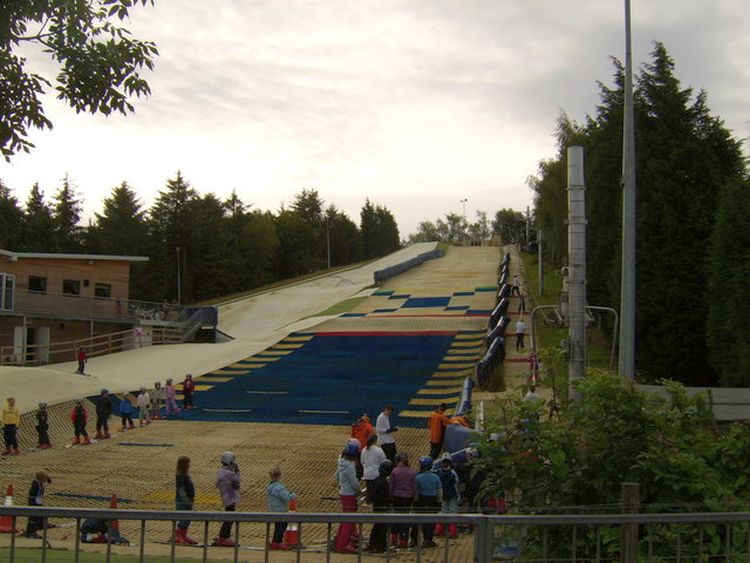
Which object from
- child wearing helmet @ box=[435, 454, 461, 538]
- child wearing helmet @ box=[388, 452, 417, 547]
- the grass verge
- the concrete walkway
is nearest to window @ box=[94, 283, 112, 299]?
the concrete walkway

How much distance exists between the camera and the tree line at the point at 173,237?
69.8m

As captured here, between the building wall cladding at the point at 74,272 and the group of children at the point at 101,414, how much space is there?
1531 centimetres

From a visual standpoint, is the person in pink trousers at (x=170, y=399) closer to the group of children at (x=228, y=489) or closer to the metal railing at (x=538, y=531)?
the group of children at (x=228, y=489)

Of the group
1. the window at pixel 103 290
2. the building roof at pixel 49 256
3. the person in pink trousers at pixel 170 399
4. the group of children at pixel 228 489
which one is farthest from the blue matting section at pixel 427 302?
the group of children at pixel 228 489

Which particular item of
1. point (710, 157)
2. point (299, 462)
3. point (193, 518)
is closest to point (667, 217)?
point (710, 157)

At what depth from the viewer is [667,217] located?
2958 cm

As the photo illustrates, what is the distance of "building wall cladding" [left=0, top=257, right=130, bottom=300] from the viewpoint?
38531 millimetres

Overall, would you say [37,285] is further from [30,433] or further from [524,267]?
[524,267]

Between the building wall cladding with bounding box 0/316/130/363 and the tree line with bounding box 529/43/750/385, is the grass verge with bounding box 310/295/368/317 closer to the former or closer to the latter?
the building wall cladding with bounding box 0/316/130/363

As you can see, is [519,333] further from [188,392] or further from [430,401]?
[188,392]

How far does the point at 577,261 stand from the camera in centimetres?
1381

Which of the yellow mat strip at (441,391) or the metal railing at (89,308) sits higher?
the metal railing at (89,308)

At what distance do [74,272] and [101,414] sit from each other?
22.2 m

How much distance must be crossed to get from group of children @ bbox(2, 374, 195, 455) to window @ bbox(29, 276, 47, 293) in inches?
614
